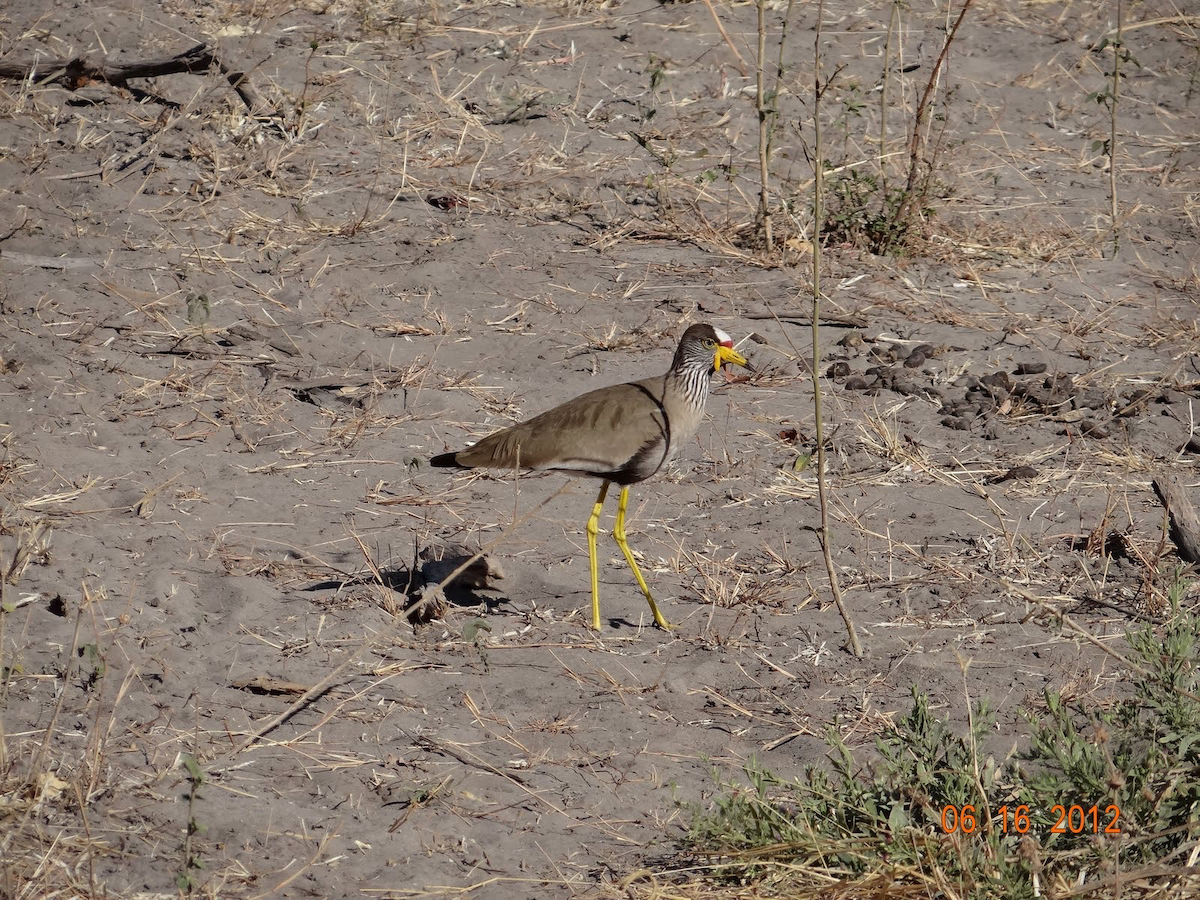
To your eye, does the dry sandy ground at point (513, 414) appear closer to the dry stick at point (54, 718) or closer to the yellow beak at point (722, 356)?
the dry stick at point (54, 718)

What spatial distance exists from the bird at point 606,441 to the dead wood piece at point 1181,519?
2.02 meters

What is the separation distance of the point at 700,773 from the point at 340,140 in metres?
6.23

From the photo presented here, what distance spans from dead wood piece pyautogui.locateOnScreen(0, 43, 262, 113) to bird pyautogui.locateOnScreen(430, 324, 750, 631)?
4.58 metres

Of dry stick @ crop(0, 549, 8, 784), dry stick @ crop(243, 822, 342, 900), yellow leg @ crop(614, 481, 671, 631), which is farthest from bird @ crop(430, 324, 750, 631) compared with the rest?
dry stick @ crop(0, 549, 8, 784)

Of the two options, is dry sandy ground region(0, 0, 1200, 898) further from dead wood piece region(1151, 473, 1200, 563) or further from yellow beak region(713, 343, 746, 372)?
yellow beak region(713, 343, 746, 372)

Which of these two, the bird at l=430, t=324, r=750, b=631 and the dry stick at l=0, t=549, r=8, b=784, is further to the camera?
the bird at l=430, t=324, r=750, b=631

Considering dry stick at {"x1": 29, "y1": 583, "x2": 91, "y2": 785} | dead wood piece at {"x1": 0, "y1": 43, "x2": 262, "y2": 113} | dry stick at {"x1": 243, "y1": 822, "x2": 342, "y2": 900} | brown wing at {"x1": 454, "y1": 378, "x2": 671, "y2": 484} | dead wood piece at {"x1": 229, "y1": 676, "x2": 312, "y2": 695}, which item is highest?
dead wood piece at {"x1": 0, "y1": 43, "x2": 262, "y2": 113}

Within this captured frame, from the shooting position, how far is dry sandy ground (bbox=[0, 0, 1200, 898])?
4.31 meters

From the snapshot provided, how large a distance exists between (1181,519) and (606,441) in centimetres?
240

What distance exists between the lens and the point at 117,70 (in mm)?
9172

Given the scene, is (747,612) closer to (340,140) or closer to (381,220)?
(381,220)

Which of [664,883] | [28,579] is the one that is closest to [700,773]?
[664,883]

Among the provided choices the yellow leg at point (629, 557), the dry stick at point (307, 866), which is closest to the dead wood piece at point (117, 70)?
the yellow leg at point (629, 557)

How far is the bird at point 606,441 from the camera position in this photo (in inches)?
223
